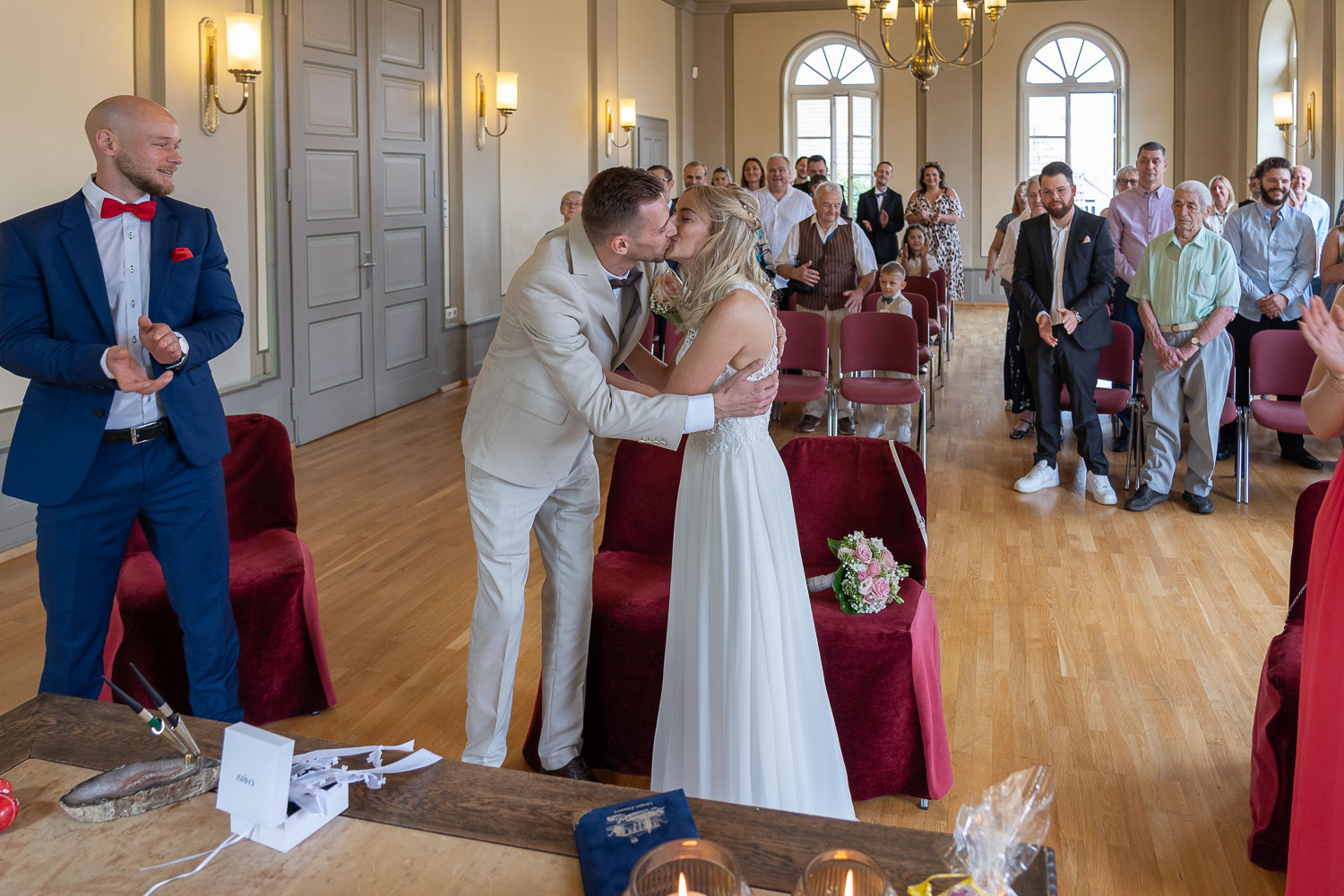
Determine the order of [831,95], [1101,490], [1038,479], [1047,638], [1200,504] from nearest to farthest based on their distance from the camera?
[1047,638] < [1200,504] < [1101,490] < [1038,479] < [831,95]

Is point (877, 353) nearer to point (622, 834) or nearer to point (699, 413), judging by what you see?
point (699, 413)

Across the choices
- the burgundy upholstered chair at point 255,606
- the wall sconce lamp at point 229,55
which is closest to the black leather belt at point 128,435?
the burgundy upholstered chair at point 255,606

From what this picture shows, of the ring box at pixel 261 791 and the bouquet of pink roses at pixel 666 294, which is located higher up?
the bouquet of pink roses at pixel 666 294

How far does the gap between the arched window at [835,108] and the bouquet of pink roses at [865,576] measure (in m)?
14.2

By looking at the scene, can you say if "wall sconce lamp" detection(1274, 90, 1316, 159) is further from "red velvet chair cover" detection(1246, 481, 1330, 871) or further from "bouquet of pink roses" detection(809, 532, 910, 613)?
"bouquet of pink roses" detection(809, 532, 910, 613)

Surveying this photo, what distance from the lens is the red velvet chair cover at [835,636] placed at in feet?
9.86

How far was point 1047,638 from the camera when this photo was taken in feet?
14.0

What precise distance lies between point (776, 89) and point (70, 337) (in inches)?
582

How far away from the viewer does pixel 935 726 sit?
3.07 metres

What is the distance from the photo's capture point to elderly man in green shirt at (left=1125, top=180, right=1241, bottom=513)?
586 centimetres

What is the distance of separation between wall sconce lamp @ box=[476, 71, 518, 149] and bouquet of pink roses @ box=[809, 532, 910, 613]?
754 cm

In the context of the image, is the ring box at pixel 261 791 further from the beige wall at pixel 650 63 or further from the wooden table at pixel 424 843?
the beige wall at pixel 650 63

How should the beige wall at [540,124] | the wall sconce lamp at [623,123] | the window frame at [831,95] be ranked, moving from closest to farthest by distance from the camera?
the beige wall at [540,124], the wall sconce lamp at [623,123], the window frame at [831,95]

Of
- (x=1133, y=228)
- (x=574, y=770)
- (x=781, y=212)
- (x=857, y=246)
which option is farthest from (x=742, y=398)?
(x=781, y=212)
